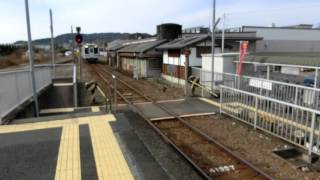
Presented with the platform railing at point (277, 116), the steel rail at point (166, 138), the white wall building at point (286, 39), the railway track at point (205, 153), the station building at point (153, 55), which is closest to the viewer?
the steel rail at point (166, 138)

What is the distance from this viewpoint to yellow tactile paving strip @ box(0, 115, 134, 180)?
202 inches

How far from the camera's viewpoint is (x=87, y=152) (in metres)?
6.11

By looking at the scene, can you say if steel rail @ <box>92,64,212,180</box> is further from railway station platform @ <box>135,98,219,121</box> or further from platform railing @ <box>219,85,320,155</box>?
platform railing @ <box>219,85,320,155</box>

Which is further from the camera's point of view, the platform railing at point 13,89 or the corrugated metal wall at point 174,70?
the corrugated metal wall at point 174,70

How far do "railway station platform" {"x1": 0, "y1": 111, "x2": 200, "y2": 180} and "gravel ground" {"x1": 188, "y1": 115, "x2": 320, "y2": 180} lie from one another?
2.15m

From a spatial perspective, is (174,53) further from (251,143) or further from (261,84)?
(251,143)

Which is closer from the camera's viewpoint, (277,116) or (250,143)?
(250,143)

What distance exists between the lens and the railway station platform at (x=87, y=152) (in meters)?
5.14

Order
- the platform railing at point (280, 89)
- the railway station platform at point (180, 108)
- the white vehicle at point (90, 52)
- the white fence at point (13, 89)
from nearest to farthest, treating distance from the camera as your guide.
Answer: the white fence at point (13, 89)
the platform railing at point (280, 89)
the railway station platform at point (180, 108)
the white vehicle at point (90, 52)

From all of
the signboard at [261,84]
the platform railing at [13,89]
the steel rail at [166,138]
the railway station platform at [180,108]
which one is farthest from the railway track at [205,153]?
the platform railing at [13,89]

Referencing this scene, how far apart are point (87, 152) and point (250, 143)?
178 inches

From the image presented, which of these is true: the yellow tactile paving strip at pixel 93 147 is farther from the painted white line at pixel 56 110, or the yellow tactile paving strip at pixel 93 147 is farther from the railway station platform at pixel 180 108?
the painted white line at pixel 56 110

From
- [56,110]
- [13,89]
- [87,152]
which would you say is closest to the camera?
[87,152]

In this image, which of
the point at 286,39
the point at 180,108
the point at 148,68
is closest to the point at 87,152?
the point at 180,108
